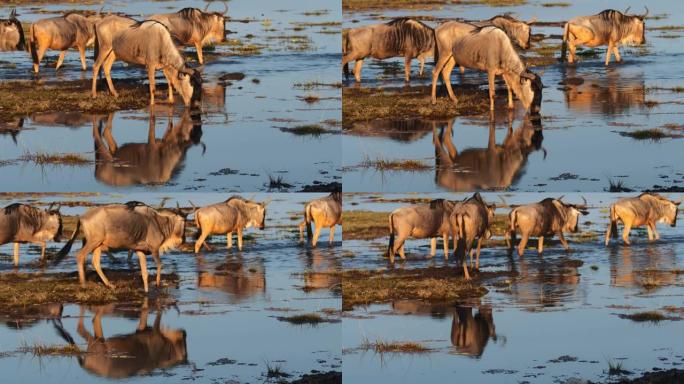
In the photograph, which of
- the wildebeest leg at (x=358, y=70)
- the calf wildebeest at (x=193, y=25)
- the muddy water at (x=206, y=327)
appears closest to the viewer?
the muddy water at (x=206, y=327)

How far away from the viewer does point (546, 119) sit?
71.3 feet

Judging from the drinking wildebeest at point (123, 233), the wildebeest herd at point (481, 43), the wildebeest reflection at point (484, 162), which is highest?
the wildebeest herd at point (481, 43)

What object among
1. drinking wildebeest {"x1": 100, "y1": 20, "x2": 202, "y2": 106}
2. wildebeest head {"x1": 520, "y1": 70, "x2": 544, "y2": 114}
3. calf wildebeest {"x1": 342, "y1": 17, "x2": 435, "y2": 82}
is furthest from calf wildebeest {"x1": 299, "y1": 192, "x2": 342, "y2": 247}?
wildebeest head {"x1": 520, "y1": 70, "x2": 544, "y2": 114}

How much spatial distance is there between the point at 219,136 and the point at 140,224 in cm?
198

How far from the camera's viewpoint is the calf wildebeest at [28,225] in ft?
72.2

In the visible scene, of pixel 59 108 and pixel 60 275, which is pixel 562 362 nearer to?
pixel 60 275

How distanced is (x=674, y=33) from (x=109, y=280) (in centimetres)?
1718

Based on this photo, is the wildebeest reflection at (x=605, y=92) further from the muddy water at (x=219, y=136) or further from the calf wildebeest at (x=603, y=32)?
the muddy water at (x=219, y=136)

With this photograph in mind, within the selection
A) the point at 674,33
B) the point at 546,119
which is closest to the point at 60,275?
the point at 546,119

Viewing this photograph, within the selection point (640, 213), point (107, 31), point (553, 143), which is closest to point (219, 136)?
point (107, 31)

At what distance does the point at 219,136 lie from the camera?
819 inches

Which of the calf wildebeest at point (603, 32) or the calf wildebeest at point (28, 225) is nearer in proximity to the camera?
the calf wildebeest at point (28, 225)

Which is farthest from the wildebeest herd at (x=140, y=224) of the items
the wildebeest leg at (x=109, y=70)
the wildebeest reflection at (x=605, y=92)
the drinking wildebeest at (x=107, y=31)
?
the wildebeest reflection at (x=605, y=92)

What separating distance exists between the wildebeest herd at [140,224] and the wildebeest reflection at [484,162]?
2.00 meters
